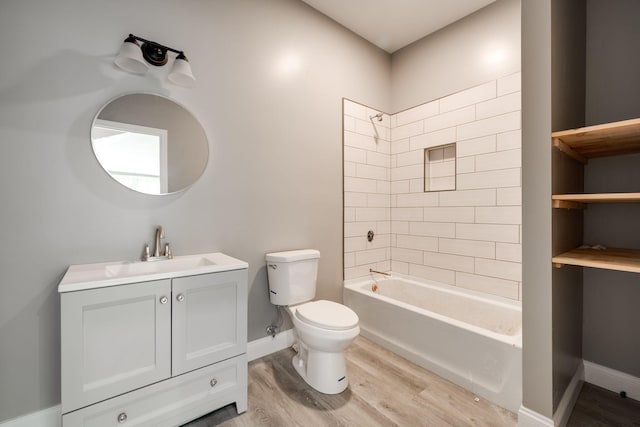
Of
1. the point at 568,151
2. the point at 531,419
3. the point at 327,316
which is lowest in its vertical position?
the point at 531,419

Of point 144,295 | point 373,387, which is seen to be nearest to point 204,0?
point 144,295

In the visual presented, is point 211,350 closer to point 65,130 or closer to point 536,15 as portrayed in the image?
point 65,130

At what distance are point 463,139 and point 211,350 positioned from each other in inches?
103

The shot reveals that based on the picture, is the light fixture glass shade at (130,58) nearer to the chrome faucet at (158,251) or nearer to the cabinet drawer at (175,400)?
the chrome faucet at (158,251)

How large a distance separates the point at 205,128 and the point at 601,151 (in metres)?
2.54

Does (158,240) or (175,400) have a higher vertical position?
(158,240)

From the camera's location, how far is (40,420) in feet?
4.74

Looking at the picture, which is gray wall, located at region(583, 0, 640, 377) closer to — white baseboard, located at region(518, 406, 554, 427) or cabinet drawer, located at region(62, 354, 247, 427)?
white baseboard, located at region(518, 406, 554, 427)

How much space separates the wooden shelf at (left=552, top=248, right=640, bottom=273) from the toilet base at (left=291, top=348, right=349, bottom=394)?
53.8 inches

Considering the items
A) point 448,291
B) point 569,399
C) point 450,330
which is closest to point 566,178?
point 450,330

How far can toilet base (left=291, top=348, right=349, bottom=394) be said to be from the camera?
1.80 metres

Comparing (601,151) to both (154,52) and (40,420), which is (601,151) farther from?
(40,420)

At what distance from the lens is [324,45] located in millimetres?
2605

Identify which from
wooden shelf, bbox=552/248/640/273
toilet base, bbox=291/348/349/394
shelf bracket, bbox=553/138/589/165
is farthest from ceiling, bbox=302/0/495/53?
toilet base, bbox=291/348/349/394
